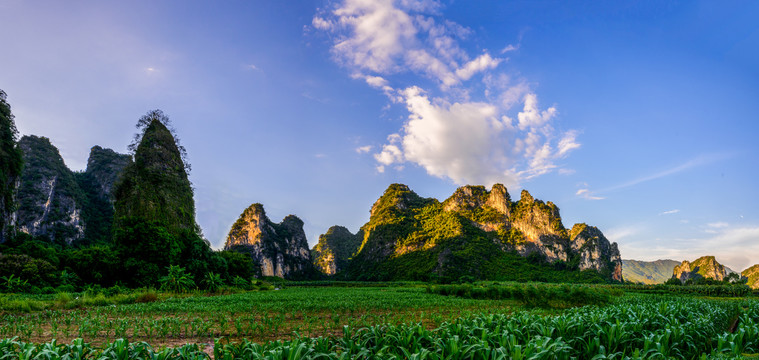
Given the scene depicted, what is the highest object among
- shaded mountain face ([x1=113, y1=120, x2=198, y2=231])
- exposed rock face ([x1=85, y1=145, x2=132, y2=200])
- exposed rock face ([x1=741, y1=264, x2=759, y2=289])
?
exposed rock face ([x1=85, y1=145, x2=132, y2=200])

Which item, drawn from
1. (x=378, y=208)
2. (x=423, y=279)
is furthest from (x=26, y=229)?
(x=378, y=208)

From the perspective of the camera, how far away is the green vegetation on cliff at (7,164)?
37250 mm

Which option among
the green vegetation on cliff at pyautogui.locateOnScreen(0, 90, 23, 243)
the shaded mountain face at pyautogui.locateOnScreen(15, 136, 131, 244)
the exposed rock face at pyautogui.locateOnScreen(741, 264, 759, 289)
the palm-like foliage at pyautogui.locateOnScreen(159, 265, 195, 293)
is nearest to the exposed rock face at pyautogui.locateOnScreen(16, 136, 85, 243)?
the shaded mountain face at pyautogui.locateOnScreen(15, 136, 131, 244)

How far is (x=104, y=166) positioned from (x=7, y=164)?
5787 centimetres

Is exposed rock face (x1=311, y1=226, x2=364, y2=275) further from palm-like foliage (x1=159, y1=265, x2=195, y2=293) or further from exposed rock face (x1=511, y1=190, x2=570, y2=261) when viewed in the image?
palm-like foliage (x1=159, y1=265, x2=195, y2=293)

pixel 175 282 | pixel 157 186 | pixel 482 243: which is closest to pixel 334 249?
pixel 482 243

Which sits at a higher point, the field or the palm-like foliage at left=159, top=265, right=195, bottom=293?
the field

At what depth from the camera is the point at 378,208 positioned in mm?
148625

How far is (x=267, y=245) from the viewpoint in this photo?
112 m

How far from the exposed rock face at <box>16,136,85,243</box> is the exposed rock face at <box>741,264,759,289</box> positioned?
16283cm

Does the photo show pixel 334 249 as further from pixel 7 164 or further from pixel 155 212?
pixel 7 164

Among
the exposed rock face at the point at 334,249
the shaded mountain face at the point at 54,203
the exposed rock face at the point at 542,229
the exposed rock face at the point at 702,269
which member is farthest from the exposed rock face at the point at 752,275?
the shaded mountain face at the point at 54,203

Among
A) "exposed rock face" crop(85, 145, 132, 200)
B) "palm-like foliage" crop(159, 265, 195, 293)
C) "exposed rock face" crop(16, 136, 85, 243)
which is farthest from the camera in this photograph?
"exposed rock face" crop(85, 145, 132, 200)

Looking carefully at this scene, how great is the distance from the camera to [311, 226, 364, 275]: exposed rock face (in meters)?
138
